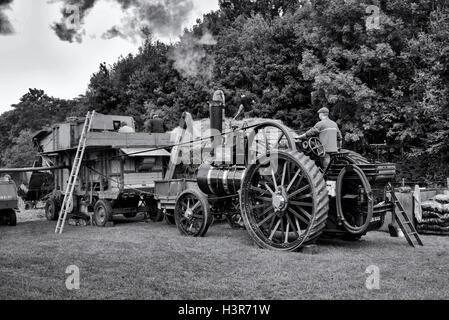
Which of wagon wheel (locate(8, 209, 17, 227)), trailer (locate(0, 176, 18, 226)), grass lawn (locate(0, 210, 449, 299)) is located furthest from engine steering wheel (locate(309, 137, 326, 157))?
wagon wheel (locate(8, 209, 17, 227))

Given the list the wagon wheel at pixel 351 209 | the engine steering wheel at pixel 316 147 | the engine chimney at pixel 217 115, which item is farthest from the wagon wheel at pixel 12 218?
the wagon wheel at pixel 351 209

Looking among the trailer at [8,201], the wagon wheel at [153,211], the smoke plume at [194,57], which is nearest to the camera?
the trailer at [8,201]

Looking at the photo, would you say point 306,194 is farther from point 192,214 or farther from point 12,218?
point 12,218

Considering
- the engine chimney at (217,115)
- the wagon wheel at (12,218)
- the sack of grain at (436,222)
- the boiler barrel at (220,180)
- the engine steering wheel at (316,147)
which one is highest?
the engine chimney at (217,115)

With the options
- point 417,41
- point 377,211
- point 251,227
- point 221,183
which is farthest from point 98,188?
point 417,41

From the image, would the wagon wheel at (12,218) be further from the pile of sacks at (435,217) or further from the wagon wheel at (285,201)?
the pile of sacks at (435,217)

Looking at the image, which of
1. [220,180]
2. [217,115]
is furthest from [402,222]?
[217,115]

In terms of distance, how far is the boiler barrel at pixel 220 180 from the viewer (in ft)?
34.3

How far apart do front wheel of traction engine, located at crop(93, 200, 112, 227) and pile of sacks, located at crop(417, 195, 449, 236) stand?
8308mm

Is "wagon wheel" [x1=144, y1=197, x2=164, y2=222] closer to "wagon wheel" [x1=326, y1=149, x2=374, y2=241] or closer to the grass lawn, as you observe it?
the grass lawn

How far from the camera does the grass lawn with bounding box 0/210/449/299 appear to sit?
5.83 meters

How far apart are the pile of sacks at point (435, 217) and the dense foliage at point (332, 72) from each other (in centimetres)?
651

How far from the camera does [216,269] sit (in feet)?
23.6

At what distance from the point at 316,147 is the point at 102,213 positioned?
25.3 feet
